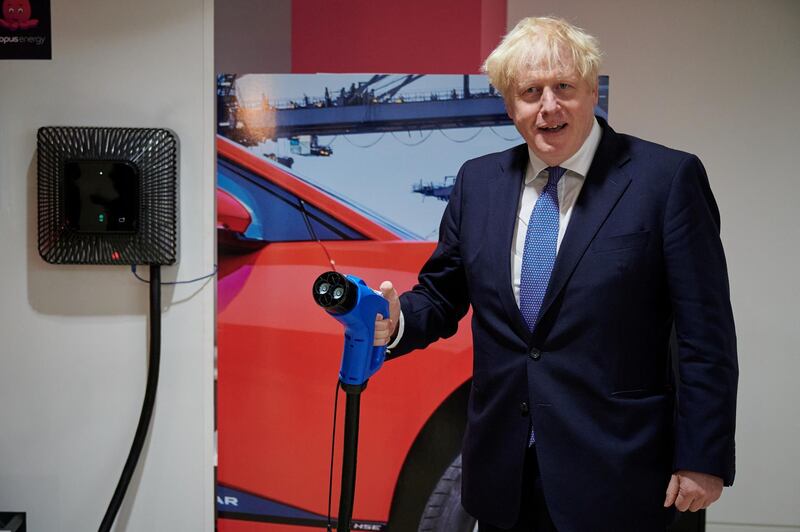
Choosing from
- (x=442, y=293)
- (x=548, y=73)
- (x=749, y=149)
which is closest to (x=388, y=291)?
(x=442, y=293)

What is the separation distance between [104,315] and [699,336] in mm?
1768

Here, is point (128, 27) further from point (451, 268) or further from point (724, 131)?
point (724, 131)

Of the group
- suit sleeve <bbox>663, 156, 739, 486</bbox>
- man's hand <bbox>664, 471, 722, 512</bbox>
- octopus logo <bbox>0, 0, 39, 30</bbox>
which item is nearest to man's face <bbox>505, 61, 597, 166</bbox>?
suit sleeve <bbox>663, 156, 739, 486</bbox>

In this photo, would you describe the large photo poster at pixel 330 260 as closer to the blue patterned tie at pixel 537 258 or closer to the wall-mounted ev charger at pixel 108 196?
the wall-mounted ev charger at pixel 108 196

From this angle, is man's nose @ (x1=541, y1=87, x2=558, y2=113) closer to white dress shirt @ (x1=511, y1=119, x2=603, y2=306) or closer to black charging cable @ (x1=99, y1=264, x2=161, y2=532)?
white dress shirt @ (x1=511, y1=119, x2=603, y2=306)

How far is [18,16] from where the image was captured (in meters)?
2.14

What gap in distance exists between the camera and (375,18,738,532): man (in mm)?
1354

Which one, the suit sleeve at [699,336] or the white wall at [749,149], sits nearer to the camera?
the suit sleeve at [699,336]

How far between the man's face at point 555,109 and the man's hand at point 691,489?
2.30ft

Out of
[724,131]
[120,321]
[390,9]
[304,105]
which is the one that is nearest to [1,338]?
[120,321]

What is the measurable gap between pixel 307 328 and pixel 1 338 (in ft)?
3.29

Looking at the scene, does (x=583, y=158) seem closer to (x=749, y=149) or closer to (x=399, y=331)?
(x=399, y=331)

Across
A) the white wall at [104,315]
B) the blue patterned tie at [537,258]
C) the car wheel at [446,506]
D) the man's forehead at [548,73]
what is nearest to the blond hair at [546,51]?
the man's forehead at [548,73]

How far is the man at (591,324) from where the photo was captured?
1354mm
